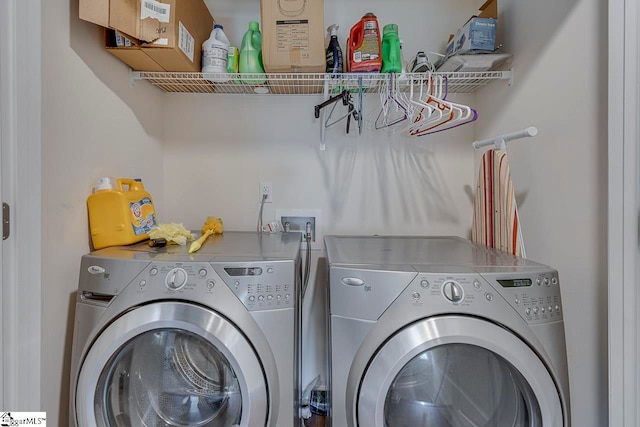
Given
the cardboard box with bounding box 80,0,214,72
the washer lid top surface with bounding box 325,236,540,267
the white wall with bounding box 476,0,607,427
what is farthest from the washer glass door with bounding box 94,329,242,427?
the white wall with bounding box 476,0,607,427

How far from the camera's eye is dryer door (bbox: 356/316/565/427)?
79 centimetres

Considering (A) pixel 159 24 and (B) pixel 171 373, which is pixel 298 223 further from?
(A) pixel 159 24

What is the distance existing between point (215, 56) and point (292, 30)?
13.9 inches

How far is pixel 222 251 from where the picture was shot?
1.04 m

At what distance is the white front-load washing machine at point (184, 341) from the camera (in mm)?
832

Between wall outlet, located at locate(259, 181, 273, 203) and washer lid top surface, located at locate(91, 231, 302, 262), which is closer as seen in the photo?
washer lid top surface, located at locate(91, 231, 302, 262)

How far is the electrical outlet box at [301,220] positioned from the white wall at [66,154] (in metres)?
0.80

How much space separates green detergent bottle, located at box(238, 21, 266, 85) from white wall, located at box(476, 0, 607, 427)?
3.70 ft

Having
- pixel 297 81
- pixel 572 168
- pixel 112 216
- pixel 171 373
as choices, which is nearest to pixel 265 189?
pixel 297 81

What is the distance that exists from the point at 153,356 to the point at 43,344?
32 cm

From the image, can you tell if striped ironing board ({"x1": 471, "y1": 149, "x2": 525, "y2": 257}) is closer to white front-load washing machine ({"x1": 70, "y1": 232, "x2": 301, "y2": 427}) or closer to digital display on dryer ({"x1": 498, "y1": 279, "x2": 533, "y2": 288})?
digital display on dryer ({"x1": 498, "y1": 279, "x2": 533, "y2": 288})

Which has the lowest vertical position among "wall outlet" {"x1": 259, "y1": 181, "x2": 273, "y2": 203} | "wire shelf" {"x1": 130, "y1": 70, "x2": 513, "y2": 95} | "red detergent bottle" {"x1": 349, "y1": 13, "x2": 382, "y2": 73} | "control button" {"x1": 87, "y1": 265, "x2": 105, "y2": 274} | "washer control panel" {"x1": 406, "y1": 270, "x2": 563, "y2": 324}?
"washer control panel" {"x1": 406, "y1": 270, "x2": 563, "y2": 324}

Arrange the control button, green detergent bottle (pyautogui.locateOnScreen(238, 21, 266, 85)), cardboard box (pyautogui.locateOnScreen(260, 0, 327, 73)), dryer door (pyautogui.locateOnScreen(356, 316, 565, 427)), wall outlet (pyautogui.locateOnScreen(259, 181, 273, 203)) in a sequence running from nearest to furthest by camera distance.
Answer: dryer door (pyautogui.locateOnScreen(356, 316, 565, 427)), the control button, cardboard box (pyautogui.locateOnScreen(260, 0, 327, 73)), green detergent bottle (pyautogui.locateOnScreen(238, 21, 266, 85)), wall outlet (pyautogui.locateOnScreen(259, 181, 273, 203))

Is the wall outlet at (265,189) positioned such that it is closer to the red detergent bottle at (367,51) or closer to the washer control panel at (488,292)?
the red detergent bottle at (367,51)
